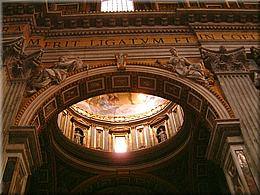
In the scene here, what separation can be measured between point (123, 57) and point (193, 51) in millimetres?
1853

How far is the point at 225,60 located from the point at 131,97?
6.03 metres

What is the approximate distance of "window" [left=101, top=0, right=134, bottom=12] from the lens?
49.3ft

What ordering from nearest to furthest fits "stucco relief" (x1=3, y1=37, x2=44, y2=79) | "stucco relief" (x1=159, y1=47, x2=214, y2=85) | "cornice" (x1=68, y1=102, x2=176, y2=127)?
"stucco relief" (x1=3, y1=37, x2=44, y2=79) < "stucco relief" (x1=159, y1=47, x2=214, y2=85) < "cornice" (x1=68, y1=102, x2=176, y2=127)

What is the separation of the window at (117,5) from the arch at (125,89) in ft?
14.1

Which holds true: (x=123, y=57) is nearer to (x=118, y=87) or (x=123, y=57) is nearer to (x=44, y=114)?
(x=118, y=87)

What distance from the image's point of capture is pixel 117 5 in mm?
15242

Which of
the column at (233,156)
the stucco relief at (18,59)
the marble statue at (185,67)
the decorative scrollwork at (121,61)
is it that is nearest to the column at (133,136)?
the decorative scrollwork at (121,61)

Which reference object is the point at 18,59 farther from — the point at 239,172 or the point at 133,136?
the point at 133,136

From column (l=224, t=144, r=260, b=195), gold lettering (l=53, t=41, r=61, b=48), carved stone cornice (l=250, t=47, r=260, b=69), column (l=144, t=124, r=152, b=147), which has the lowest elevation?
column (l=224, t=144, r=260, b=195)

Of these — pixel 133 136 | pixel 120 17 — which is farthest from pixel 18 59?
pixel 133 136

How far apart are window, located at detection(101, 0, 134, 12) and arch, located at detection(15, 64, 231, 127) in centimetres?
431

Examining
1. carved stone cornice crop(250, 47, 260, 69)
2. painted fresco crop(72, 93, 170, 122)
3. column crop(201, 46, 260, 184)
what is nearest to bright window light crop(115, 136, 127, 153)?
painted fresco crop(72, 93, 170, 122)

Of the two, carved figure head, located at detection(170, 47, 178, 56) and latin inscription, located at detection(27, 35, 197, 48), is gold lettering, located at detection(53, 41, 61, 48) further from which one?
carved figure head, located at detection(170, 47, 178, 56)

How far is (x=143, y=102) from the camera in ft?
54.4
